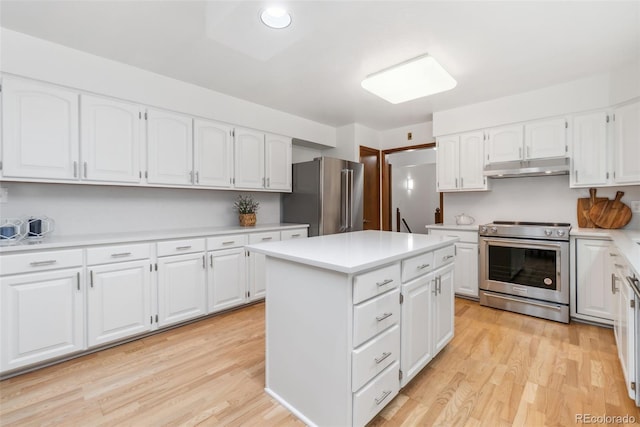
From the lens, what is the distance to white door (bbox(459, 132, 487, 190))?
3.64 m

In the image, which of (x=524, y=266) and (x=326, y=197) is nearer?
(x=524, y=266)

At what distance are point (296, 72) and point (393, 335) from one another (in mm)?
2434

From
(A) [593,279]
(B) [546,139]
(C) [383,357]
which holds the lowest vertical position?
(C) [383,357]

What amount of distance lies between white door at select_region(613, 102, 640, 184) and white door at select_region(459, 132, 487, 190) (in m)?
1.16

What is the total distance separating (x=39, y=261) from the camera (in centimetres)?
205

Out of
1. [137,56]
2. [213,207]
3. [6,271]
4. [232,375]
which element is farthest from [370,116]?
[6,271]

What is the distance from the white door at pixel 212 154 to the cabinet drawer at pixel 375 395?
258 cm

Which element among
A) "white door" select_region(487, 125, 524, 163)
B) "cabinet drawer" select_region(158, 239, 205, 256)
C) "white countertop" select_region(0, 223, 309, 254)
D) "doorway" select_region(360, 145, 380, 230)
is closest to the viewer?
"white countertop" select_region(0, 223, 309, 254)

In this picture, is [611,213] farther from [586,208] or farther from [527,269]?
[527,269]

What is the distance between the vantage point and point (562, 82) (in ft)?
10.0

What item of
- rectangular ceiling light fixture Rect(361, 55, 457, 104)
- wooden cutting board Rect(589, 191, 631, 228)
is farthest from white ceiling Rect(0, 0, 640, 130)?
wooden cutting board Rect(589, 191, 631, 228)

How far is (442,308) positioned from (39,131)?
334cm

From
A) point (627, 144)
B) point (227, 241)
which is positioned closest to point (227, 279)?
point (227, 241)

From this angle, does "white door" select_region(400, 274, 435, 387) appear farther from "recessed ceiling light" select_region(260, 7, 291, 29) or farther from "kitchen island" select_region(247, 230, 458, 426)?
"recessed ceiling light" select_region(260, 7, 291, 29)
